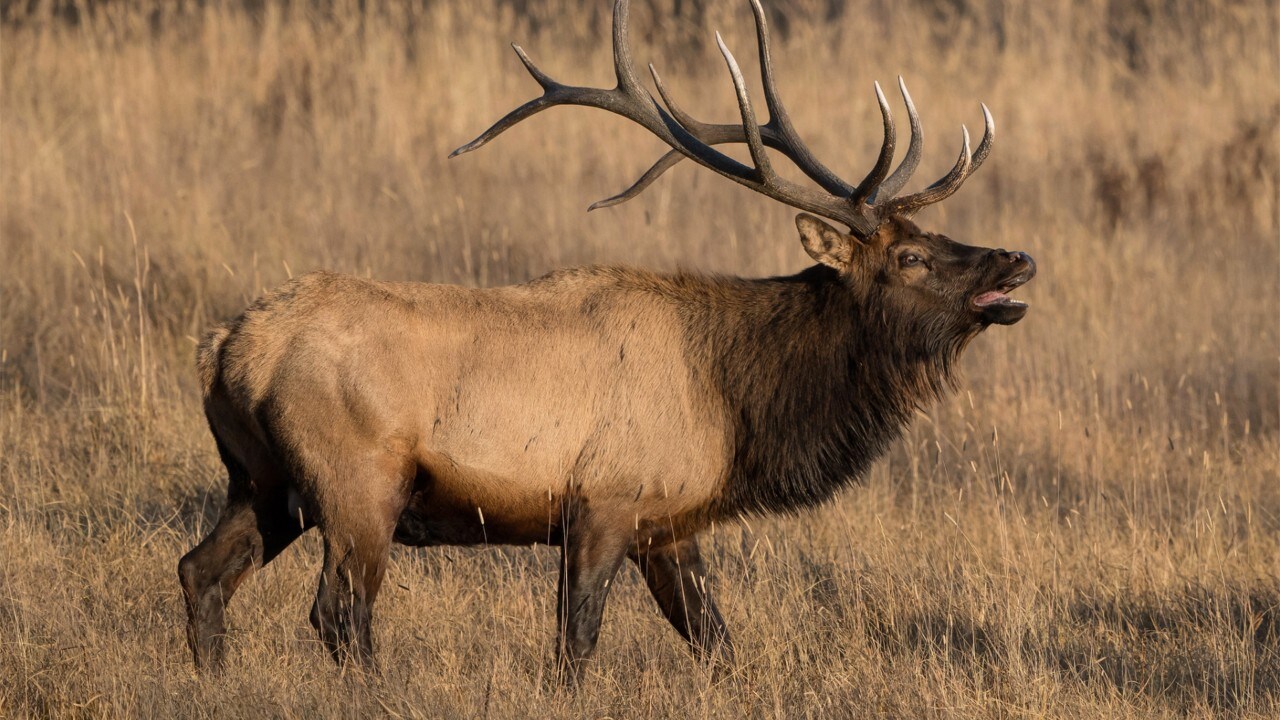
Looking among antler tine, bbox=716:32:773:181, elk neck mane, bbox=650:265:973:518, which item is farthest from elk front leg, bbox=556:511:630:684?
antler tine, bbox=716:32:773:181

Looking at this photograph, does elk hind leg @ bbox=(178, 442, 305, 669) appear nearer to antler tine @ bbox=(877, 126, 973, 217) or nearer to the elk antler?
the elk antler

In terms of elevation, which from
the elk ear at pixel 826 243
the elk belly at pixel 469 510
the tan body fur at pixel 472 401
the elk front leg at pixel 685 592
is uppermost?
the elk ear at pixel 826 243

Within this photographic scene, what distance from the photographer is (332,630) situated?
4.65m

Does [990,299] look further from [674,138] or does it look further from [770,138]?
[674,138]

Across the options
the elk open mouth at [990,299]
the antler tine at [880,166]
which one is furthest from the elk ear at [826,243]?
the elk open mouth at [990,299]

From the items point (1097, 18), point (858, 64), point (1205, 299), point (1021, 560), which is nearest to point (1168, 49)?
point (1097, 18)

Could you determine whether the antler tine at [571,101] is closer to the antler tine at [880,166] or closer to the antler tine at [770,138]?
the antler tine at [770,138]

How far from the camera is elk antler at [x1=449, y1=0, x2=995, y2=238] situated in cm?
521

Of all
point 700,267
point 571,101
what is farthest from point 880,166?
point 700,267

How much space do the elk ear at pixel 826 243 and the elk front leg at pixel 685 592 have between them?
1087mm

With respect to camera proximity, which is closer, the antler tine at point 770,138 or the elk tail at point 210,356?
the elk tail at point 210,356

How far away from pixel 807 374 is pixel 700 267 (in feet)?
15.4

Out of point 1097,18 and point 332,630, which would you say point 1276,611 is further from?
point 1097,18

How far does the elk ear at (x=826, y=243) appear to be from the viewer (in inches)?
206
